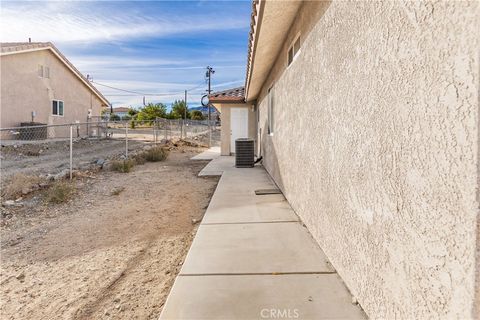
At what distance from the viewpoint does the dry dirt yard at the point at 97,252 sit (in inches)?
115

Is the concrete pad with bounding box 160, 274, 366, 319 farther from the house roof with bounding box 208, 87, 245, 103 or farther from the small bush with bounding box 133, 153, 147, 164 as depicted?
the house roof with bounding box 208, 87, 245, 103

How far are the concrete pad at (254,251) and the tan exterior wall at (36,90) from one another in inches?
740

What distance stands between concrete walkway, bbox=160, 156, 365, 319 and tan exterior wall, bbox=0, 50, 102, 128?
18.8 m

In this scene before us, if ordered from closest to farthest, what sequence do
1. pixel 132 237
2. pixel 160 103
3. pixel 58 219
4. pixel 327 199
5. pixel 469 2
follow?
pixel 469 2
pixel 327 199
pixel 132 237
pixel 58 219
pixel 160 103

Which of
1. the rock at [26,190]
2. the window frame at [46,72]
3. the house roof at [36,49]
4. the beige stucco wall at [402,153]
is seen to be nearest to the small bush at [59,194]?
the rock at [26,190]

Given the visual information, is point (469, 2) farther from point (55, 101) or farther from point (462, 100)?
point (55, 101)

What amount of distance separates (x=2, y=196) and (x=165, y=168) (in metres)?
5.61

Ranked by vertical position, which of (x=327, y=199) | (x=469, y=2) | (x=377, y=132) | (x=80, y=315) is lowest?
(x=80, y=315)

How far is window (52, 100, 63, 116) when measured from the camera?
2300cm

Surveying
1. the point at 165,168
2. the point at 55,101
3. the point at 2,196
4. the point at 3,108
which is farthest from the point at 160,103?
the point at 2,196

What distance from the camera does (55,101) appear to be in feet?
75.9

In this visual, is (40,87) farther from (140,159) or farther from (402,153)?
(402,153)

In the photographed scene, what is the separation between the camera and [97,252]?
415 centimetres

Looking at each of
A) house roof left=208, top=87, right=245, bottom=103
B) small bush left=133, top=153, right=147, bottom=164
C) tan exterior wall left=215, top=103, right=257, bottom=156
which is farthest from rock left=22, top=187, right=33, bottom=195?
tan exterior wall left=215, top=103, right=257, bottom=156
